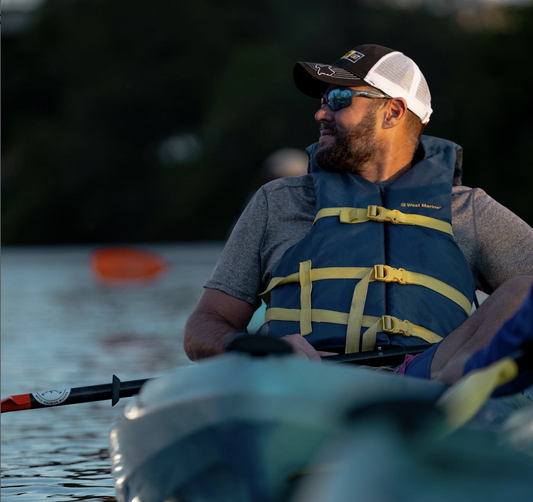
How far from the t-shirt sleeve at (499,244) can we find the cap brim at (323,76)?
22.7 inches

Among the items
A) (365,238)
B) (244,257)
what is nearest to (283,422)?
(365,238)

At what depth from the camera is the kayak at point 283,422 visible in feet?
7.22

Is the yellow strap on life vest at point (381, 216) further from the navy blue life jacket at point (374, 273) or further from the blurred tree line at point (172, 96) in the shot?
the blurred tree line at point (172, 96)

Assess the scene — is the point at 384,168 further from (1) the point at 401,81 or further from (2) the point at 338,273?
(2) the point at 338,273

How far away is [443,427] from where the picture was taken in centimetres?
225

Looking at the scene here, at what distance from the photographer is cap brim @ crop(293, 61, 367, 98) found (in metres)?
3.78

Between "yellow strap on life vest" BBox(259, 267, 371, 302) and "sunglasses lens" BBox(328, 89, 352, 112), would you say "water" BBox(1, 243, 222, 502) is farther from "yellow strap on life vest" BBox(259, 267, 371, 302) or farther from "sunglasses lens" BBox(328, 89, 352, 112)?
"sunglasses lens" BBox(328, 89, 352, 112)

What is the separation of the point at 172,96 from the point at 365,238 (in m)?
41.1

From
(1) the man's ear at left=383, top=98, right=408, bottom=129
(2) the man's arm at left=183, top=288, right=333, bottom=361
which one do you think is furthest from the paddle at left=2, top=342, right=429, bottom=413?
(1) the man's ear at left=383, top=98, right=408, bottom=129

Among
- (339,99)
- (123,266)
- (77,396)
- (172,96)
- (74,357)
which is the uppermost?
(339,99)

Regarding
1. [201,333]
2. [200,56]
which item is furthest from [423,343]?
[200,56]

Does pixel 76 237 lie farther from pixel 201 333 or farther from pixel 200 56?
pixel 201 333

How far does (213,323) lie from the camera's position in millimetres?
3598

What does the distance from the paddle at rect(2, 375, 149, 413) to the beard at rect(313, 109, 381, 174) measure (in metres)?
0.96
